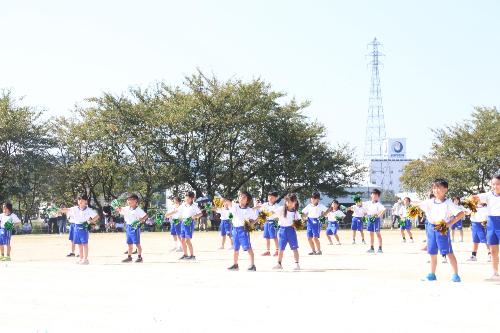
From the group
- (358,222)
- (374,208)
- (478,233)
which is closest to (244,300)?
(478,233)

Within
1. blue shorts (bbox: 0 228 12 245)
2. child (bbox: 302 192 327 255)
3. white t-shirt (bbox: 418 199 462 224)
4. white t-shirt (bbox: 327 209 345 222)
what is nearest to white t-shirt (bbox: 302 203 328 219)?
child (bbox: 302 192 327 255)


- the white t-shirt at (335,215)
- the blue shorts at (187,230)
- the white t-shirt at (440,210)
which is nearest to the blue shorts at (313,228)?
the blue shorts at (187,230)

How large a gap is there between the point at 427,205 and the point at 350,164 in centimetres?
5009

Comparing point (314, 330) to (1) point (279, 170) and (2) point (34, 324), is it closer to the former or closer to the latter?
(2) point (34, 324)

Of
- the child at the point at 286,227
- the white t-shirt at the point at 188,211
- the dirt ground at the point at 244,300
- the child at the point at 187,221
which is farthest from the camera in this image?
the white t-shirt at the point at 188,211

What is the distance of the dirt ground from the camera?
8.77 metres

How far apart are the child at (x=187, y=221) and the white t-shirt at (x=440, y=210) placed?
8394 mm

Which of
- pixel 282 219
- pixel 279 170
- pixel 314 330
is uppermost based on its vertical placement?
pixel 279 170

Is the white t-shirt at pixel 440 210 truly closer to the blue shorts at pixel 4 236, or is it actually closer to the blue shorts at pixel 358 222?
the blue shorts at pixel 4 236

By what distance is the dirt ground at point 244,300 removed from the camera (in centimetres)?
877

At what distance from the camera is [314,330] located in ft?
27.5

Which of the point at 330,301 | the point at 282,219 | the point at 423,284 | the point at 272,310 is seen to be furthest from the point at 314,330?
the point at 282,219

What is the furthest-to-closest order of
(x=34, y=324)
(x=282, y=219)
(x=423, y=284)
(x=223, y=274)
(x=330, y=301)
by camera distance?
1. (x=282, y=219)
2. (x=223, y=274)
3. (x=423, y=284)
4. (x=330, y=301)
5. (x=34, y=324)

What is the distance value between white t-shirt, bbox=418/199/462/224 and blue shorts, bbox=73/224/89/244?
8859mm
